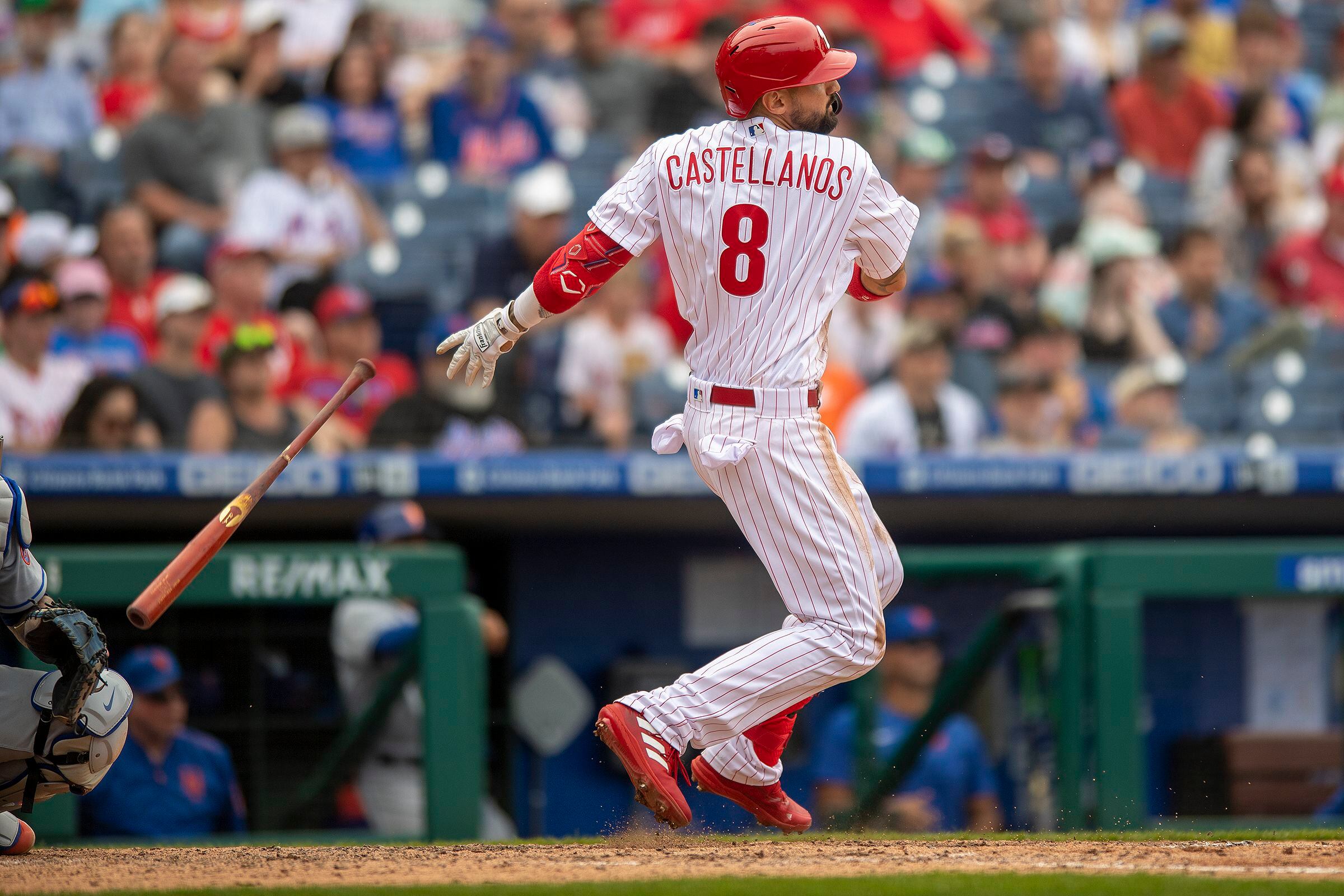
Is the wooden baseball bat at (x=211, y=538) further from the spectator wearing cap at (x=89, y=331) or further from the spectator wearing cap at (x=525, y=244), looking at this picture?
the spectator wearing cap at (x=525, y=244)

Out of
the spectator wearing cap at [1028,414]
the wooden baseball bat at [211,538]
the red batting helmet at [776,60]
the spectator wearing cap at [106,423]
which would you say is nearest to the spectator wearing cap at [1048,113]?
the spectator wearing cap at [1028,414]

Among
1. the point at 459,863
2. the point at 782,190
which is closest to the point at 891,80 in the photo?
the point at 782,190

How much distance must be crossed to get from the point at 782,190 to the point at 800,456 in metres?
0.58

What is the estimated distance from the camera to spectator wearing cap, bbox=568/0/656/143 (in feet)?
29.6

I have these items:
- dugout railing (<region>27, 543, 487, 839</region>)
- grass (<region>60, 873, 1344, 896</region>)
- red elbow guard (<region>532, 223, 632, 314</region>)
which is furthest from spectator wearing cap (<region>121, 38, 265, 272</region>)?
grass (<region>60, 873, 1344, 896</region>)

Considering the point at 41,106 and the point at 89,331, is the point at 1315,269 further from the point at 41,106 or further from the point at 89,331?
the point at 41,106

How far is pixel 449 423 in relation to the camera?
669 cm

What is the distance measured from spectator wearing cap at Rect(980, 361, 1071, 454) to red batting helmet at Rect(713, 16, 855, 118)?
3410mm

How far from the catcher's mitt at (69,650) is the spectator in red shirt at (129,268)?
372cm

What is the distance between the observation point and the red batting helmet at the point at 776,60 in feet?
12.2

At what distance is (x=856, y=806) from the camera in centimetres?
543

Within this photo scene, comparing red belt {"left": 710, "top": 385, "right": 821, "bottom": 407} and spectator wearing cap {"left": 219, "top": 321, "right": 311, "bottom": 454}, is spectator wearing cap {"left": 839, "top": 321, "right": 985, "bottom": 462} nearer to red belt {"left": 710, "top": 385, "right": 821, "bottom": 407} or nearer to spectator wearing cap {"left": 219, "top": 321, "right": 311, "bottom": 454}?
spectator wearing cap {"left": 219, "top": 321, "right": 311, "bottom": 454}

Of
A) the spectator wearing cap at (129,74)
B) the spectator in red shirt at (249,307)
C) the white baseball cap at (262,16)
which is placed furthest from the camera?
the white baseball cap at (262,16)

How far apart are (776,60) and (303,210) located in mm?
4756
